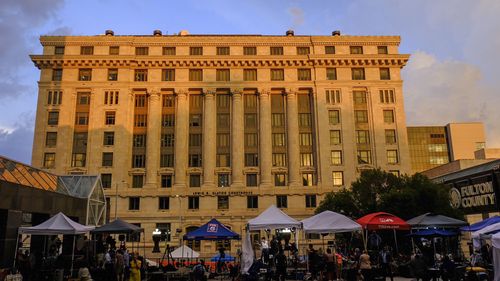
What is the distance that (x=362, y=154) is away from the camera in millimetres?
70625

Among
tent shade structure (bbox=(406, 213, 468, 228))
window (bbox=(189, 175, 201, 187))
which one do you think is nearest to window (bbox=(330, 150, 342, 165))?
window (bbox=(189, 175, 201, 187))

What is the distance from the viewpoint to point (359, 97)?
240ft

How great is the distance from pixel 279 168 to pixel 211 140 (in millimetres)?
11890

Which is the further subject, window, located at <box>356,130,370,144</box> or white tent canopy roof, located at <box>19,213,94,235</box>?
window, located at <box>356,130,370,144</box>

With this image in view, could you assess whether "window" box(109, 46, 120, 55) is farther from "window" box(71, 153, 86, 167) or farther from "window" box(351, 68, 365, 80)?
"window" box(351, 68, 365, 80)

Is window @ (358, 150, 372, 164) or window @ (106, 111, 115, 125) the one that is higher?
window @ (106, 111, 115, 125)

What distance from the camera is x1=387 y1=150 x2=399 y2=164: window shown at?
70125 mm

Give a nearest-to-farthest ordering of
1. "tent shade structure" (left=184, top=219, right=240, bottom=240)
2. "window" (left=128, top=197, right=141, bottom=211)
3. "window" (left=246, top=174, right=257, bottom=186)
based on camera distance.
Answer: "tent shade structure" (left=184, top=219, right=240, bottom=240)
"window" (left=128, top=197, right=141, bottom=211)
"window" (left=246, top=174, right=257, bottom=186)

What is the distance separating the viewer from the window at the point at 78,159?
68562 mm

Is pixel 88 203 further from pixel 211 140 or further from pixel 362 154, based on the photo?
pixel 362 154

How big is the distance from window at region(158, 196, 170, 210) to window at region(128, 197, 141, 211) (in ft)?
10.5

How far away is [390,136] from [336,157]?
395 inches

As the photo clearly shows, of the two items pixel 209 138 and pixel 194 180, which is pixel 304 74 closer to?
pixel 209 138

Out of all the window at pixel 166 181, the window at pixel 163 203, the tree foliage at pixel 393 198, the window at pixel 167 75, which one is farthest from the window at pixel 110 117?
the tree foliage at pixel 393 198
